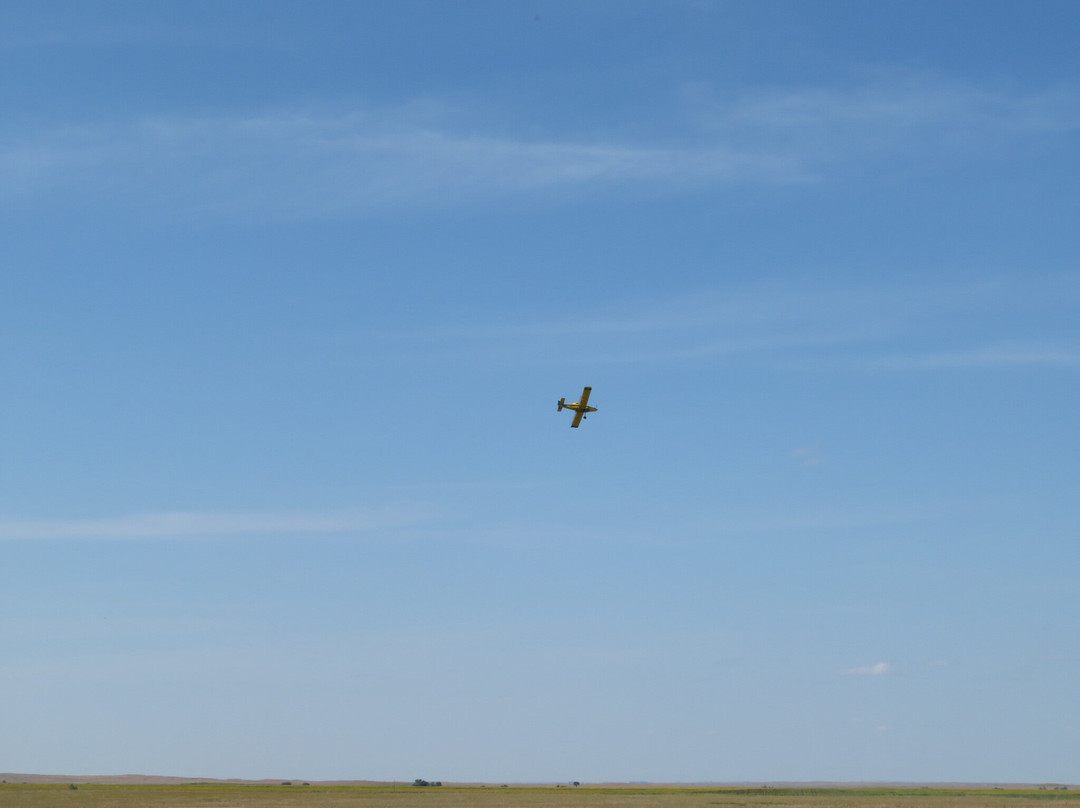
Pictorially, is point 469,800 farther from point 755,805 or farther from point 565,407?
point 565,407

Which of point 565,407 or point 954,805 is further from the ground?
point 565,407

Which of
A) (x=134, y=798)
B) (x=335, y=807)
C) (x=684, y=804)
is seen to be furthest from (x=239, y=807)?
(x=684, y=804)

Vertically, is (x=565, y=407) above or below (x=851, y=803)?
above

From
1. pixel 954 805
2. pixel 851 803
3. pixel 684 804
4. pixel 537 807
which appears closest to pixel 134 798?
pixel 537 807

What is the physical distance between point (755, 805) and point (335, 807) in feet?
133

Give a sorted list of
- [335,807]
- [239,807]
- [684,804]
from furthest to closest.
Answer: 1. [684,804]
2. [335,807]
3. [239,807]

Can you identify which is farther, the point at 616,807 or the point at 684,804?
the point at 684,804

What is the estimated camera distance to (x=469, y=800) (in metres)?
111

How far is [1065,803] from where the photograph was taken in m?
114

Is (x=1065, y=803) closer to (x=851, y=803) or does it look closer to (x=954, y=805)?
(x=954, y=805)

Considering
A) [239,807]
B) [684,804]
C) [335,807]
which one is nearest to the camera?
[239,807]

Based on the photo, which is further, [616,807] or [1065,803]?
[1065,803]

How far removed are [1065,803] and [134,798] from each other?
96899mm

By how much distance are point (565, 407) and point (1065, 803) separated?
6793cm
